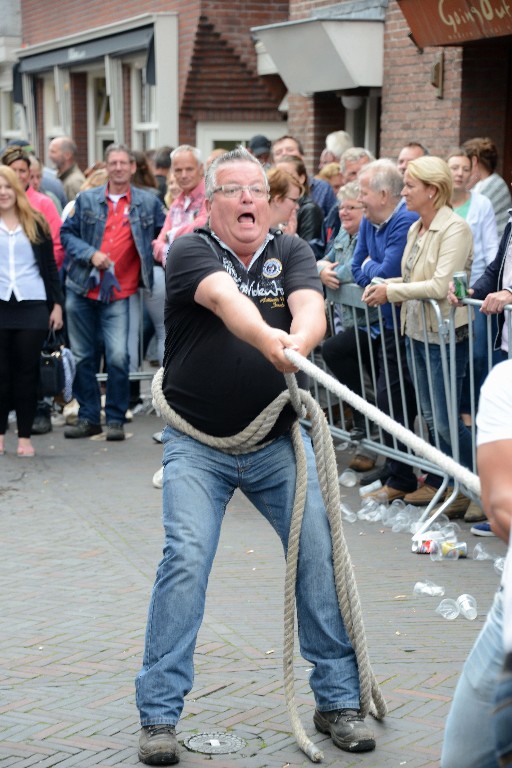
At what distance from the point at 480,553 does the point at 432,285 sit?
1.49 meters

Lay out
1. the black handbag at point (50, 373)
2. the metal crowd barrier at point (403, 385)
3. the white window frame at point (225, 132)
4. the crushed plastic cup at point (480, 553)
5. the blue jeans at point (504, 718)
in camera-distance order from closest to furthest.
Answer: the blue jeans at point (504, 718)
the crushed plastic cup at point (480, 553)
the metal crowd barrier at point (403, 385)
the black handbag at point (50, 373)
the white window frame at point (225, 132)

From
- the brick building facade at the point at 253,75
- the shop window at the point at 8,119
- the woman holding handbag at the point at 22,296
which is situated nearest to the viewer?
the woman holding handbag at the point at 22,296

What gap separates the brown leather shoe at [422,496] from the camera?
7445 millimetres

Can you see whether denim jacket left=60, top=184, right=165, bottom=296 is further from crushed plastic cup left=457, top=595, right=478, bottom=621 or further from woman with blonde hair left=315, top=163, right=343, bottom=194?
crushed plastic cup left=457, top=595, right=478, bottom=621

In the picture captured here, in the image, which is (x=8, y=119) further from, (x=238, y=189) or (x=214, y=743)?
(x=214, y=743)

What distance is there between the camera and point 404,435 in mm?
3229

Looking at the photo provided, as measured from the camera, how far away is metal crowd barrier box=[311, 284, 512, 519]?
266 inches

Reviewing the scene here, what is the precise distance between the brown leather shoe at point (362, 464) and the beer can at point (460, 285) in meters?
1.98

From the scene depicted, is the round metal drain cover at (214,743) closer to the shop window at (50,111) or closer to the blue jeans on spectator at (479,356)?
the blue jeans on spectator at (479,356)

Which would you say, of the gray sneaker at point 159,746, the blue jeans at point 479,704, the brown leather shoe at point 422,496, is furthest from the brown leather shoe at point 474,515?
the blue jeans at point 479,704

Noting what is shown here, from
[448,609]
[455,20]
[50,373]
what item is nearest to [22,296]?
[50,373]

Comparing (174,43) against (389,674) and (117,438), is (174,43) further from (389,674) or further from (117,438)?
(389,674)

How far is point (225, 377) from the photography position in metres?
4.22

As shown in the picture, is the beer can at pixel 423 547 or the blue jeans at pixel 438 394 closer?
the beer can at pixel 423 547
